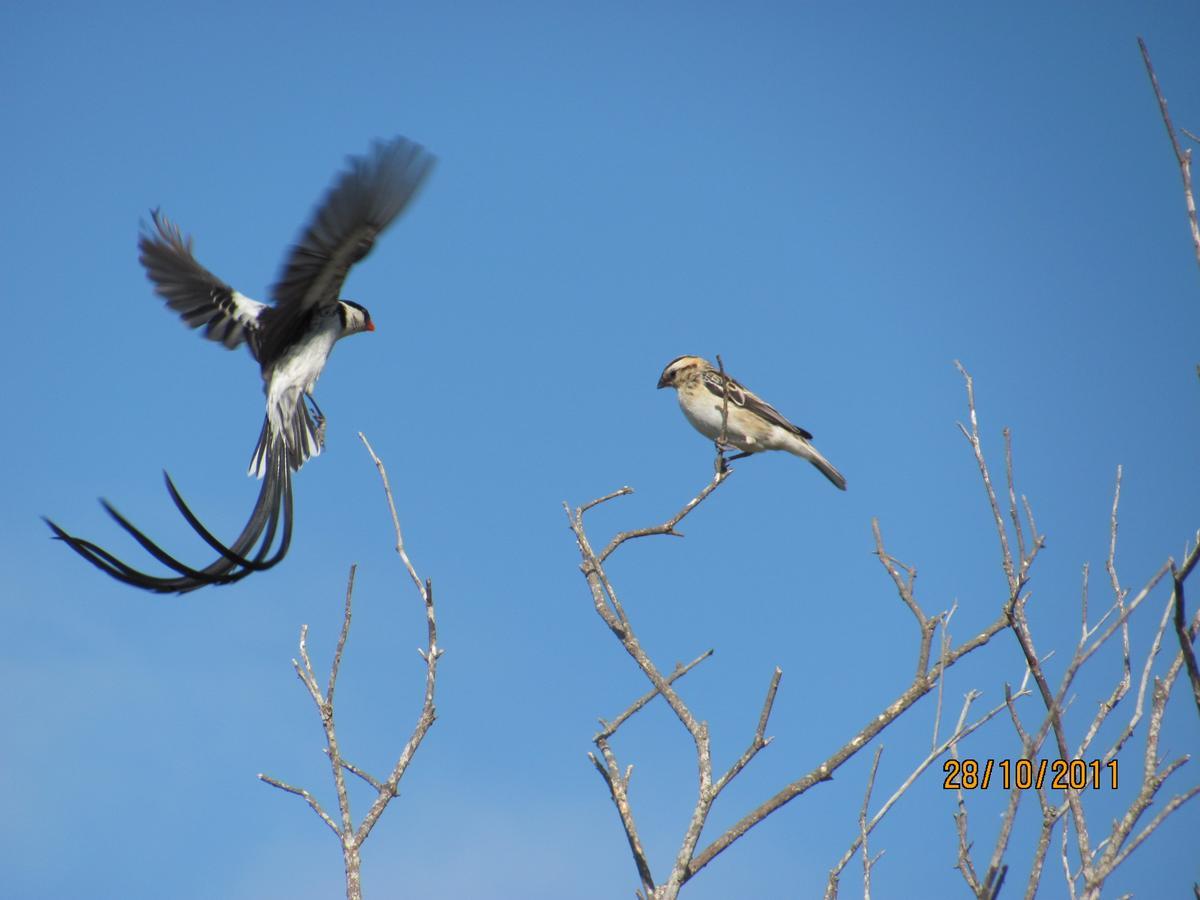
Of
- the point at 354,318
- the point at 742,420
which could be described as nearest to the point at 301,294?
the point at 354,318

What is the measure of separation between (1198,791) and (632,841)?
1728 mm

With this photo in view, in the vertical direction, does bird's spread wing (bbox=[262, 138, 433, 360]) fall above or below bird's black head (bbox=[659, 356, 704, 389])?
below

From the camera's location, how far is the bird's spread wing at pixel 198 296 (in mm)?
6332

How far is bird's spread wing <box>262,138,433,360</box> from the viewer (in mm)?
4570

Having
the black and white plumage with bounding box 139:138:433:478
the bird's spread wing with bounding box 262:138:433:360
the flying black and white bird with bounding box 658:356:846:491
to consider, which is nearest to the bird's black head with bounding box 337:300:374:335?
the black and white plumage with bounding box 139:138:433:478

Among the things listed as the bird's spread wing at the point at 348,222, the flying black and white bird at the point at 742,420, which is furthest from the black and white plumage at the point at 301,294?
the flying black and white bird at the point at 742,420

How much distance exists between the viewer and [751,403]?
9.14 meters

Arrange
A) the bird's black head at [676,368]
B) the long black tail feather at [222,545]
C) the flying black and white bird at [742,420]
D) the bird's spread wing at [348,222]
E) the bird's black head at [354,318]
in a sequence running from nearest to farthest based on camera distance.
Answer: the long black tail feather at [222,545] → the bird's spread wing at [348,222] → the bird's black head at [354,318] → the flying black and white bird at [742,420] → the bird's black head at [676,368]

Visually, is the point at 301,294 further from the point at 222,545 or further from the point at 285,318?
the point at 222,545

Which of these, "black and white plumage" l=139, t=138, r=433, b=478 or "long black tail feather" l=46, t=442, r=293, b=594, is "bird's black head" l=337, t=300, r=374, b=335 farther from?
"long black tail feather" l=46, t=442, r=293, b=594

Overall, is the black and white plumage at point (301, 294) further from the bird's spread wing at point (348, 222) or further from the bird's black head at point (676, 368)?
the bird's black head at point (676, 368)

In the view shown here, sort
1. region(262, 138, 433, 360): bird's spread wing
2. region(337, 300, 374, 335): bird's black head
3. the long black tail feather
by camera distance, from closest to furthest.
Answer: the long black tail feather
region(262, 138, 433, 360): bird's spread wing
region(337, 300, 374, 335): bird's black head

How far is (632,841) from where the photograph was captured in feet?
12.5

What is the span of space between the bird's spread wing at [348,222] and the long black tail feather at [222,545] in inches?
30.9
